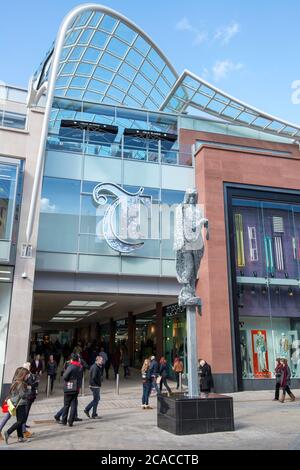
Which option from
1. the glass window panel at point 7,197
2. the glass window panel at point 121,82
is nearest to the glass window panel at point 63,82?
the glass window panel at point 121,82

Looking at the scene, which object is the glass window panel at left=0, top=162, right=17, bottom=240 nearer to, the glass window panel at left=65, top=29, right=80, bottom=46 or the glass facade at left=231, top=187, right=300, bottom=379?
the glass facade at left=231, top=187, right=300, bottom=379

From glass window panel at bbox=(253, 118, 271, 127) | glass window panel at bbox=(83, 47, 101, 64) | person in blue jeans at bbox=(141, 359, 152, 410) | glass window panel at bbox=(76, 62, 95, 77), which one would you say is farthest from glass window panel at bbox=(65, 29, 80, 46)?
person in blue jeans at bbox=(141, 359, 152, 410)

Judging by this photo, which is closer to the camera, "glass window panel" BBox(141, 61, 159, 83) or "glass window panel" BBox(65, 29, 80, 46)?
"glass window panel" BBox(65, 29, 80, 46)

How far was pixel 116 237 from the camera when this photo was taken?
60.6ft

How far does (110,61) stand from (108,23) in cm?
357

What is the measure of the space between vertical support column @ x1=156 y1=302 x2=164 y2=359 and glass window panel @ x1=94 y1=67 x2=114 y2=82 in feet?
80.3

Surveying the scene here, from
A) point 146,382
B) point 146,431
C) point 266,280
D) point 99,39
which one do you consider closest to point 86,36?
point 99,39

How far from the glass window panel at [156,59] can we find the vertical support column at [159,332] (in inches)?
896

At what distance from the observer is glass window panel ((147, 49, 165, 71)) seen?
34.9 meters

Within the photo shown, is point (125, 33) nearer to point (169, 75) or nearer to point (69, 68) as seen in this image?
point (169, 75)

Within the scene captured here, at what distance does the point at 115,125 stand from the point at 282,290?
1211 centimetres

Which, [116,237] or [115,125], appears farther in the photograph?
[115,125]
